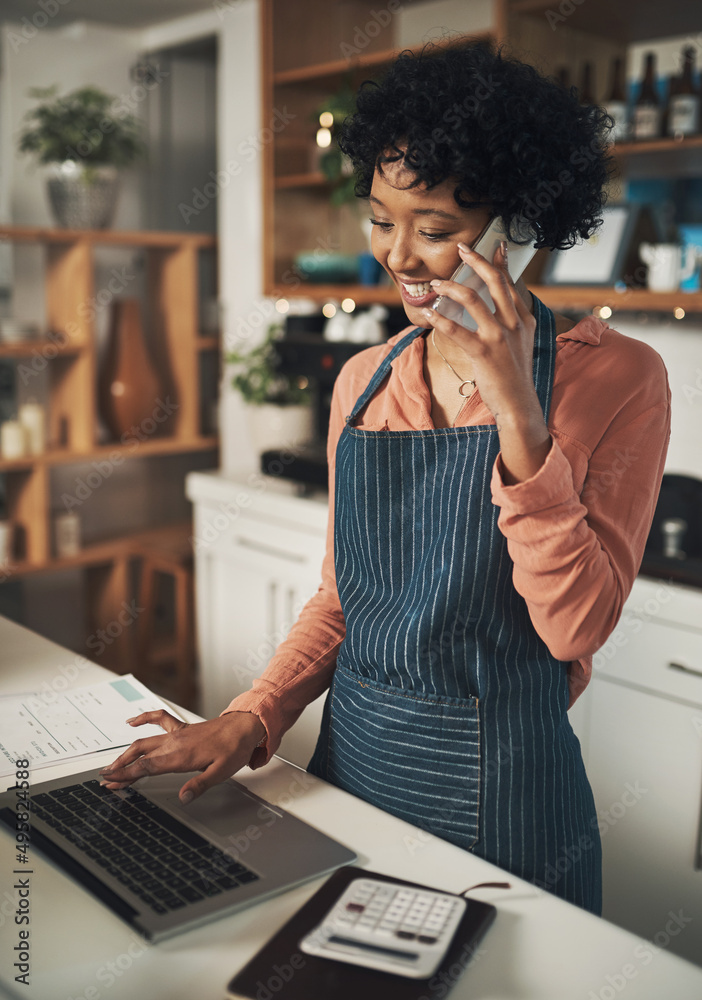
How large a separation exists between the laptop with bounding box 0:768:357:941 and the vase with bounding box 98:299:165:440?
2.54 meters

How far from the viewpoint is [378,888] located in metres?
0.79

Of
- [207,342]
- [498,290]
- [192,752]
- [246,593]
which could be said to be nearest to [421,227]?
[498,290]

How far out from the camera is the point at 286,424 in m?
3.05

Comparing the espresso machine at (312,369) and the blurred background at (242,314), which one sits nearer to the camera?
the blurred background at (242,314)

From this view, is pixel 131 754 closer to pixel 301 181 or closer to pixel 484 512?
pixel 484 512

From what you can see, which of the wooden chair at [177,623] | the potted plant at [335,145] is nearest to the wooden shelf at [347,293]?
the potted plant at [335,145]

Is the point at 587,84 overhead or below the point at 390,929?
overhead

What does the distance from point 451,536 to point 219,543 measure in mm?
2021

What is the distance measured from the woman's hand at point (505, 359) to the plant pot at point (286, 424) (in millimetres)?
2146

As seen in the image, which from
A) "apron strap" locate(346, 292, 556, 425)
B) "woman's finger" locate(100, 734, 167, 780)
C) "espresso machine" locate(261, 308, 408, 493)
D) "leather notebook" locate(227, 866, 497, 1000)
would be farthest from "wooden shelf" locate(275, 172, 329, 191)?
"leather notebook" locate(227, 866, 497, 1000)

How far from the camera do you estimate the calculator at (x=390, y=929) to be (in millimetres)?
717

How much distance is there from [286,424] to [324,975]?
242 cm

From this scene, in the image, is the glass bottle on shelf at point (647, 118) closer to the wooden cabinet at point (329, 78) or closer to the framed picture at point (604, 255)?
the wooden cabinet at point (329, 78)

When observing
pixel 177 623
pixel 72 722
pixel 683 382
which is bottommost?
pixel 177 623
